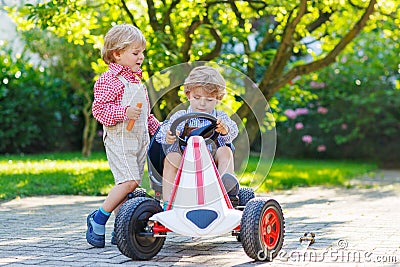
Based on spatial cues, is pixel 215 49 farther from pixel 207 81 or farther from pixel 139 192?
pixel 207 81

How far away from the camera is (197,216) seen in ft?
13.1

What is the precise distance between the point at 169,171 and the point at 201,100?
1.57 feet

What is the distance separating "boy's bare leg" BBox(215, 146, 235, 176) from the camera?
170 inches

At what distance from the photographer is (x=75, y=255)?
4188mm

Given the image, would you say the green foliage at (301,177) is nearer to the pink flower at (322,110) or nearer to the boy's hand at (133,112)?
the pink flower at (322,110)

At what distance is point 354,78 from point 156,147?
10669 millimetres

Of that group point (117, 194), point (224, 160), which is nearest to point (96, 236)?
point (117, 194)

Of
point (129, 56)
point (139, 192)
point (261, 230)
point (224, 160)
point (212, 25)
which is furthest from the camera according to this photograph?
point (212, 25)

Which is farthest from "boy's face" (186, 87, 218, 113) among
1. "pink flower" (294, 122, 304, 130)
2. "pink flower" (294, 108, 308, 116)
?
"pink flower" (294, 122, 304, 130)

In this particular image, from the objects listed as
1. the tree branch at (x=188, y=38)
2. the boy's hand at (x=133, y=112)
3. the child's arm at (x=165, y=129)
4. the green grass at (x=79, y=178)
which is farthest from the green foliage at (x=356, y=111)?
the boy's hand at (x=133, y=112)

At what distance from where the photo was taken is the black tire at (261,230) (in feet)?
12.7

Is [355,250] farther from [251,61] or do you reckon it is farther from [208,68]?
[251,61]

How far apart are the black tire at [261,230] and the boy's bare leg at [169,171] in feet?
1.69

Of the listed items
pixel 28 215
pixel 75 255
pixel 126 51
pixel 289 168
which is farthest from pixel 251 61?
pixel 75 255
